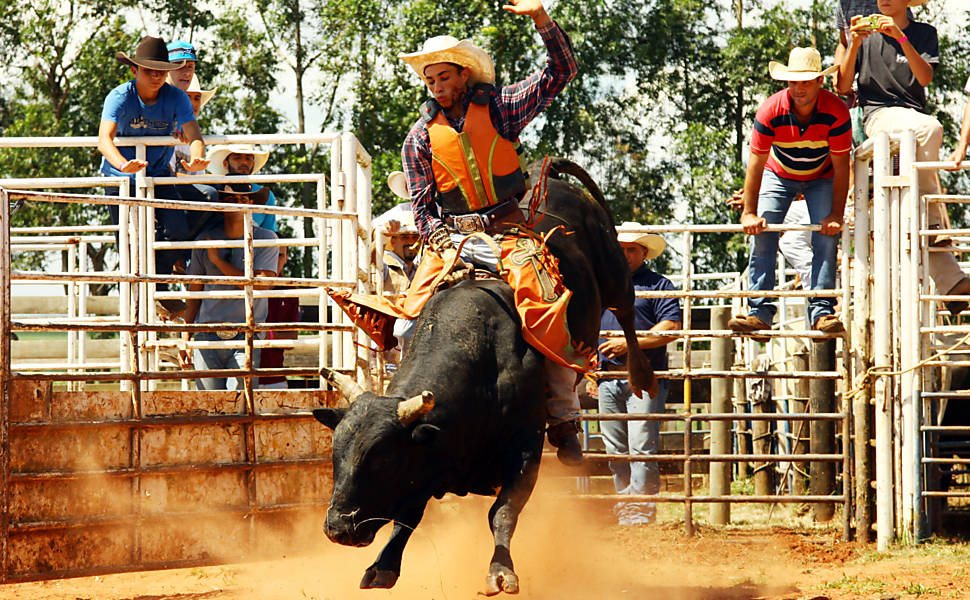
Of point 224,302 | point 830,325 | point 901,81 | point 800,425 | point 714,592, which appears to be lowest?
point 714,592

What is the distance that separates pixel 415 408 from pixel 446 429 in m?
0.35

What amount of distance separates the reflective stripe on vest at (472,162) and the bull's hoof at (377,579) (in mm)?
A: 2457

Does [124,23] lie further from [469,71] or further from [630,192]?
[469,71]

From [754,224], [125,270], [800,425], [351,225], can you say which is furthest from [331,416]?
[800,425]

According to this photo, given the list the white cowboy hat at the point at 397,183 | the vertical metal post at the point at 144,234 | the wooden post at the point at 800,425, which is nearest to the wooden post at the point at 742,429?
the wooden post at the point at 800,425

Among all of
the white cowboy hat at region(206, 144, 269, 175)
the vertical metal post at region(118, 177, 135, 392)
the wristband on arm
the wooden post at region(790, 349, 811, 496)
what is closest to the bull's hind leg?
the wristband on arm

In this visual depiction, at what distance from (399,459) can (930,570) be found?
3934 millimetres

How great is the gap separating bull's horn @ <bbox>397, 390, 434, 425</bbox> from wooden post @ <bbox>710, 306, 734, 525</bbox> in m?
5.42

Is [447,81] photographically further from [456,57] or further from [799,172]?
[799,172]

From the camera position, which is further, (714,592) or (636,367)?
(636,367)

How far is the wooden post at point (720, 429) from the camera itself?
10.0 m

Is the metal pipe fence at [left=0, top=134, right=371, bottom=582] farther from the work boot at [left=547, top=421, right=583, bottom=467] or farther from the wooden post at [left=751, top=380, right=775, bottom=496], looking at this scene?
the wooden post at [left=751, top=380, right=775, bottom=496]

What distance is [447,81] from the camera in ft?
22.1

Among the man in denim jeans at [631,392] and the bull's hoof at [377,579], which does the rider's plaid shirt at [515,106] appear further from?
the man in denim jeans at [631,392]
